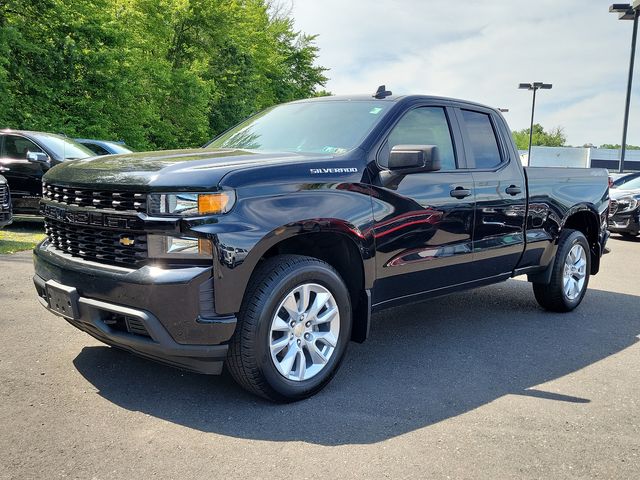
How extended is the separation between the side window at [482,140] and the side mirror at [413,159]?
1.14 m

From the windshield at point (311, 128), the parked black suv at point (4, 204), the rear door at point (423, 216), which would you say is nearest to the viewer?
the rear door at point (423, 216)

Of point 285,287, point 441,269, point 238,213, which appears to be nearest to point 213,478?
point 285,287

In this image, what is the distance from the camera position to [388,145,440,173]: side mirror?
378cm

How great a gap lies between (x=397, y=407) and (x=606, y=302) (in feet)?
13.5

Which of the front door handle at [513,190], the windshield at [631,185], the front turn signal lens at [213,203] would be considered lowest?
the windshield at [631,185]

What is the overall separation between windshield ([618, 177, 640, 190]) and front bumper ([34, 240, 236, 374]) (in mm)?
12403

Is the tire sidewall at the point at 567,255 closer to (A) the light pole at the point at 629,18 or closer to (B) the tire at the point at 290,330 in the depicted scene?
(B) the tire at the point at 290,330

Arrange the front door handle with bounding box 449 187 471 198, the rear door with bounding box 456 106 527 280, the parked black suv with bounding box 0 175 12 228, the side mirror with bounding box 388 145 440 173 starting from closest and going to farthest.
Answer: the side mirror with bounding box 388 145 440 173 < the front door handle with bounding box 449 187 471 198 < the rear door with bounding box 456 106 527 280 < the parked black suv with bounding box 0 175 12 228

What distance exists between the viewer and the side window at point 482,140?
4.92 meters

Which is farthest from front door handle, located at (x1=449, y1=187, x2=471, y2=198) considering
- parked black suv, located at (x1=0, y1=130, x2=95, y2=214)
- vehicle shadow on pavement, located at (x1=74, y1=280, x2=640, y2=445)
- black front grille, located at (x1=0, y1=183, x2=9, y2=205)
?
parked black suv, located at (x1=0, y1=130, x2=95, y2=214)

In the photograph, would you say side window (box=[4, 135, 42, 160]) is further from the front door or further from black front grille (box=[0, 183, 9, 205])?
black front grille (box=[0, 183, 9, 205])

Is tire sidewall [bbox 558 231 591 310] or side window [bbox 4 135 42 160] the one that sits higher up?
side window [bbox 4 135 42 160]

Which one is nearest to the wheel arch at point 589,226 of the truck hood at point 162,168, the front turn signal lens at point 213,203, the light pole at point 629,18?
the truck hood at point 162,168

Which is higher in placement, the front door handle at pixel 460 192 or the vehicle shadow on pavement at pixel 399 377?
the front door handle at pixel 460 192
